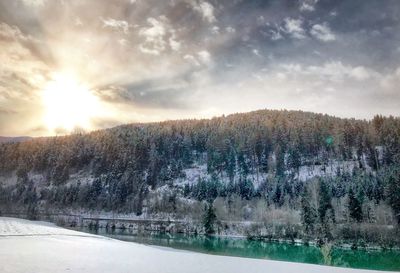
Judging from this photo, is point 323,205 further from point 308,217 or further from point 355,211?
point 355,211

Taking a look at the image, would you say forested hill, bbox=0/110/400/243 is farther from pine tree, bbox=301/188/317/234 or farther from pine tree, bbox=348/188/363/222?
pine tree, bbox=301/188/317/234

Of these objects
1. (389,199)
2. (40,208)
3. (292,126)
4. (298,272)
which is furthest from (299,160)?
(298,272)

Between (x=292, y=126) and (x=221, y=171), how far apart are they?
45608 mm

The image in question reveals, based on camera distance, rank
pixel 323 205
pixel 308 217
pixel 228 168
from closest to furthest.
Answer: pixel 308 217 < pixel 323 205 < pixel 228 168

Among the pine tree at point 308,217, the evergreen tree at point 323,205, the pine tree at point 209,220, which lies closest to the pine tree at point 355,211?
the evergreen tree at point 323,205

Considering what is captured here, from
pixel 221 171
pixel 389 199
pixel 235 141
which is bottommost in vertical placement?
pixel 389 199

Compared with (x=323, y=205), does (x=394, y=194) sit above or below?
above

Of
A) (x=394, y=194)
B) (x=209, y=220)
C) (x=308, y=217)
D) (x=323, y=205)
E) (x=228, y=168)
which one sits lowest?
(x=209, y=220)

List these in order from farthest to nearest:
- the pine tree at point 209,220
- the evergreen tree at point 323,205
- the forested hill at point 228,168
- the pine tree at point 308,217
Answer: the forested hill at point 228,168 → the pine tree at point 209,220 → the evergreen tree at point 323,205 → the pine tree at point 308,217

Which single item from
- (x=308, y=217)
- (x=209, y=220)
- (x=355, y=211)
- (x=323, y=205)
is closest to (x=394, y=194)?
(x=355, y=211)

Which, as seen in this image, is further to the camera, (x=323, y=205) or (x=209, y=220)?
(x=209, y=220)

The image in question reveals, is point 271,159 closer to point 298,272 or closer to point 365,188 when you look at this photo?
point 365,188

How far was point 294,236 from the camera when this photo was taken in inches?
3332

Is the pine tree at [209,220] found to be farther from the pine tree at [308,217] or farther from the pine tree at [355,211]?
the pine tree at [355,211]
